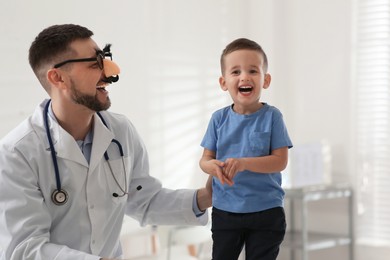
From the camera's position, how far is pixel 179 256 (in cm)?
395

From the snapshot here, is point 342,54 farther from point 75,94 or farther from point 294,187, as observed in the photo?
point 75,94

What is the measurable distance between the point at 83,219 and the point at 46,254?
22 centimetres

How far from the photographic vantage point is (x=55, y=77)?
6.93 ft

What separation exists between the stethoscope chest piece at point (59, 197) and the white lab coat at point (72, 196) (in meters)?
0.02

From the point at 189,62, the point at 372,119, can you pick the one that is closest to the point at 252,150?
the point at 189,62

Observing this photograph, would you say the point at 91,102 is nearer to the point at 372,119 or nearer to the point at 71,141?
the point at 71,141

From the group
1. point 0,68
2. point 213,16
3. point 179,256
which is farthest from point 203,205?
point 213,16

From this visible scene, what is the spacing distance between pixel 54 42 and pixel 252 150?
74 cm

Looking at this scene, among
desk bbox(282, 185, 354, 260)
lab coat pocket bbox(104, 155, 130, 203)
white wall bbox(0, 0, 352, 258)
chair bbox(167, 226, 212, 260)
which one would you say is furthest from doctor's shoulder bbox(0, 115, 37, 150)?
desk bbox(282, 185, 354, 260)

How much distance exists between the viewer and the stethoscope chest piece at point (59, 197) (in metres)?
2.04

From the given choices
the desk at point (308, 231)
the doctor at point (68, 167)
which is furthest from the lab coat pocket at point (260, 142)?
the desk at point (308, 231)

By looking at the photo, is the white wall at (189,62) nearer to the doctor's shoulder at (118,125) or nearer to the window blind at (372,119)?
the window blind at (372,119)

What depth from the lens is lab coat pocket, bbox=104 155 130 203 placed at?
7.20ft

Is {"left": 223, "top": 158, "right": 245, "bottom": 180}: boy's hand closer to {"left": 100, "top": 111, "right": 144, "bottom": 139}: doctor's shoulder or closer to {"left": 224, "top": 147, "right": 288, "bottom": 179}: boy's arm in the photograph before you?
{"left": 224, "top": 147, "right": 288, "bottom": 179}: boy's arm
